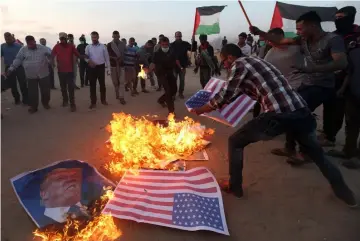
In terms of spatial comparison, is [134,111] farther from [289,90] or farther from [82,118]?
[289,90]

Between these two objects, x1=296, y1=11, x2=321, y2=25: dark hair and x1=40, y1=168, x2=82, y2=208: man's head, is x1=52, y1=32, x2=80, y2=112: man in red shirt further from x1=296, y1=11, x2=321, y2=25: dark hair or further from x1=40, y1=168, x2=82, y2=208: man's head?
x1=296, y1=11, x2=321, y2=25: dark hair

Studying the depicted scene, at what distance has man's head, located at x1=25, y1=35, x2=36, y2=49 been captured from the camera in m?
8.80

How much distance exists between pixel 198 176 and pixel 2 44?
842cm

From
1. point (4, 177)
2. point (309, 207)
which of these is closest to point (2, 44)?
point (4, 177)

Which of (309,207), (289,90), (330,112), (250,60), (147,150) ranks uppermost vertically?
(250,60)

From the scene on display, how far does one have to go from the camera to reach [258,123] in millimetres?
4016

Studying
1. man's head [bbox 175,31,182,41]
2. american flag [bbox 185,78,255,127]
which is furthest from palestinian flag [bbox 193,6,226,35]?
american flag [bbox 185,78,255,127]

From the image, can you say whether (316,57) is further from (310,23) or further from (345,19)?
(345,19)

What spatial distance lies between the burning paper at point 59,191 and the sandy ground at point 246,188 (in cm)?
20

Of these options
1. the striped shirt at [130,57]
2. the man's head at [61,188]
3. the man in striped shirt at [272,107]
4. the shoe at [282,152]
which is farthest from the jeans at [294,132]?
the striped shirt at [130,57]

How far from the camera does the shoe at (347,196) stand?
408 centimetres

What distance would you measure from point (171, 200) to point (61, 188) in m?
1.53

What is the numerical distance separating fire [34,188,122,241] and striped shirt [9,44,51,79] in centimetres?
666

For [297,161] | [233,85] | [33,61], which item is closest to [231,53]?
[233,85]
